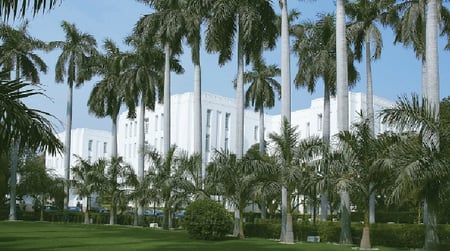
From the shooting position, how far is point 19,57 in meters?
44.5

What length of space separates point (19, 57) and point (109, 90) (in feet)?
23.7

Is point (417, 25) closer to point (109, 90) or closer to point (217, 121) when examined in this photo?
point (109, 90)

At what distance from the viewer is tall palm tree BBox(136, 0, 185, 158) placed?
117 feet

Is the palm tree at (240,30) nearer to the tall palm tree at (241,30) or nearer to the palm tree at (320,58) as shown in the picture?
the tall palm tree at (241,30)

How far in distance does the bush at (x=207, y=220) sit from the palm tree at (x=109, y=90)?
20.9 meters

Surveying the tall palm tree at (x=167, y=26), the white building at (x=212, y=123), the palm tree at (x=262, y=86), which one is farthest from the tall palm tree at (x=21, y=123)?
the white building at (x=212, y=123)

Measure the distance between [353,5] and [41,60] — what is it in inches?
1001

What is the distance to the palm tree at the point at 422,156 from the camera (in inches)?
647

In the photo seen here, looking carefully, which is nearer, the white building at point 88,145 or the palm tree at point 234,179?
the palm tree at point 234,179

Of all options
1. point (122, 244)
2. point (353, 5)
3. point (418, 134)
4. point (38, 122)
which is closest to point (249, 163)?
point (122, 244)

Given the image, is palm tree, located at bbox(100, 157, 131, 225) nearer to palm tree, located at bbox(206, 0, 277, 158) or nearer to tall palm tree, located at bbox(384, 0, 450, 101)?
palm tree, located at bbox(206, 0, 277, 158)

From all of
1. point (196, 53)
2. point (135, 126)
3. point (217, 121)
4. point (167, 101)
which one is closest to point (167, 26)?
point (196, 53)

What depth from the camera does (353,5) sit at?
109ft

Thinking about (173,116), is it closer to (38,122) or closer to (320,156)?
(320,156)
